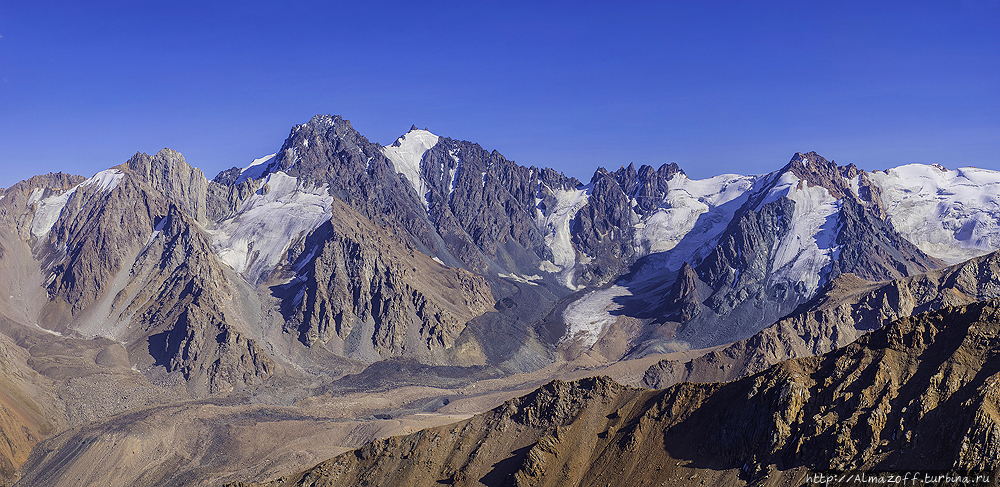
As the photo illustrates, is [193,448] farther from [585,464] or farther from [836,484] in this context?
[836,484]

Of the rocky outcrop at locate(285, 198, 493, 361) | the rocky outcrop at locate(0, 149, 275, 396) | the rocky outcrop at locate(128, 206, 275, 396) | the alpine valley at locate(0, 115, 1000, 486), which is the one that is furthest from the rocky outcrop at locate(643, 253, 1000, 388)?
the rocky outcrop at locate(0, 149, 275, 396)

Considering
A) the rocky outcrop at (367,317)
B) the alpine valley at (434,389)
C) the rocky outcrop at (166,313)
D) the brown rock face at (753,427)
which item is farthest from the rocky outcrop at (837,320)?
the rocky outcrop at (166,313)

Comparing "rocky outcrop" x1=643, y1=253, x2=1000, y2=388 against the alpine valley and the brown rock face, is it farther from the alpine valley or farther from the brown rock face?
the brown rock face

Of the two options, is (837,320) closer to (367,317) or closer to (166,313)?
(367,317)

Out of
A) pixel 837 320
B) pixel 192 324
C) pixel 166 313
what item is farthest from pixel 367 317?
pixel 837 320

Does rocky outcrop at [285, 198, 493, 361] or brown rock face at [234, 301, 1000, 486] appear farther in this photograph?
rocky outcrop at [285, 198, 493, 361]

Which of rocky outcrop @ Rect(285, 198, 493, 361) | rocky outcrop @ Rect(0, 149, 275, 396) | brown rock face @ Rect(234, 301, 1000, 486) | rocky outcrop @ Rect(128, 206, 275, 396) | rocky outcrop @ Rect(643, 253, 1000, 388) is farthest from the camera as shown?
rocky outcrop @ Rect(285, 198, 493, 361)
